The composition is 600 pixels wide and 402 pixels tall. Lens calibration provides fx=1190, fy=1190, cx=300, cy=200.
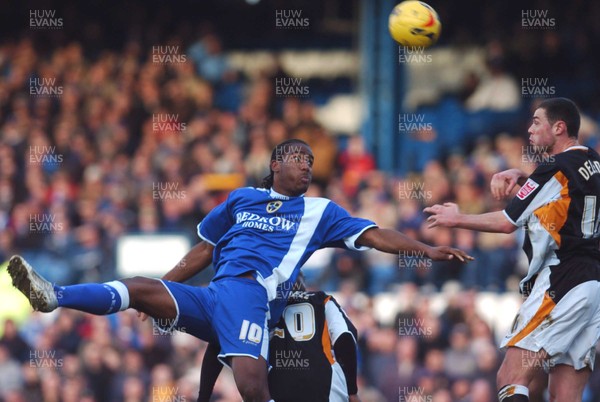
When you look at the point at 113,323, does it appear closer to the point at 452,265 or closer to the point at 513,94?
the point at 452,265

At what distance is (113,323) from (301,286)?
6169 millimetres

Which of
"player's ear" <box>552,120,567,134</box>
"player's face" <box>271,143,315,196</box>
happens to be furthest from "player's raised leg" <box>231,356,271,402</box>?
"player's ear" <box>552,120,567,134</box>

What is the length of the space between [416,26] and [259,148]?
260 inches

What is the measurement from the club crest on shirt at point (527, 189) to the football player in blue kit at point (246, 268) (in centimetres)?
53

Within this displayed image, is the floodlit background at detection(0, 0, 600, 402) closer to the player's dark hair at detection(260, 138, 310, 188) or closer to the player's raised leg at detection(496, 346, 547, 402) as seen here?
the player's dark hair at detection(260, 138, 310, 188)

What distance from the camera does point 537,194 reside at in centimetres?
750

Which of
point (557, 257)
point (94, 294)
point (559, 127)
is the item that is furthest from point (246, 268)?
point (559, 127)

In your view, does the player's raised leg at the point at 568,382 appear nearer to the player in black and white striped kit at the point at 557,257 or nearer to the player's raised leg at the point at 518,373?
the player in black and white striped kit at the point at 557,257

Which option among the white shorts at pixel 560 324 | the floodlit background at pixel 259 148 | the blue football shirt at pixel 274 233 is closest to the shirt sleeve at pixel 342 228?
the blue football shirt at pixel 274 233

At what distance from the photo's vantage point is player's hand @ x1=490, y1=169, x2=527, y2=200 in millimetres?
7734

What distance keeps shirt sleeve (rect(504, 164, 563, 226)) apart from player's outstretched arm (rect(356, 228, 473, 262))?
17.3 inches

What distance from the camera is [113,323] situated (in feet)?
46.9

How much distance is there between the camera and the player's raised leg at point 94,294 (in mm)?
7195

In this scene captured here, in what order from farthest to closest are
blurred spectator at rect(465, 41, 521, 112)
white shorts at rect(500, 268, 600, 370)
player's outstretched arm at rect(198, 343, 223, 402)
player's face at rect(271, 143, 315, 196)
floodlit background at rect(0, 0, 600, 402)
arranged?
1. blurred spectator at rect(465, 41, 521, 112)
2. floodlit background at rect(0, 0, 600, 402)
3. player's face at rect(271, 143, 315, 196)
4. player's outstretched arm at rect(198, 343, 223, 402)
5. white shorts at rect(500, 268, 600, 370)
